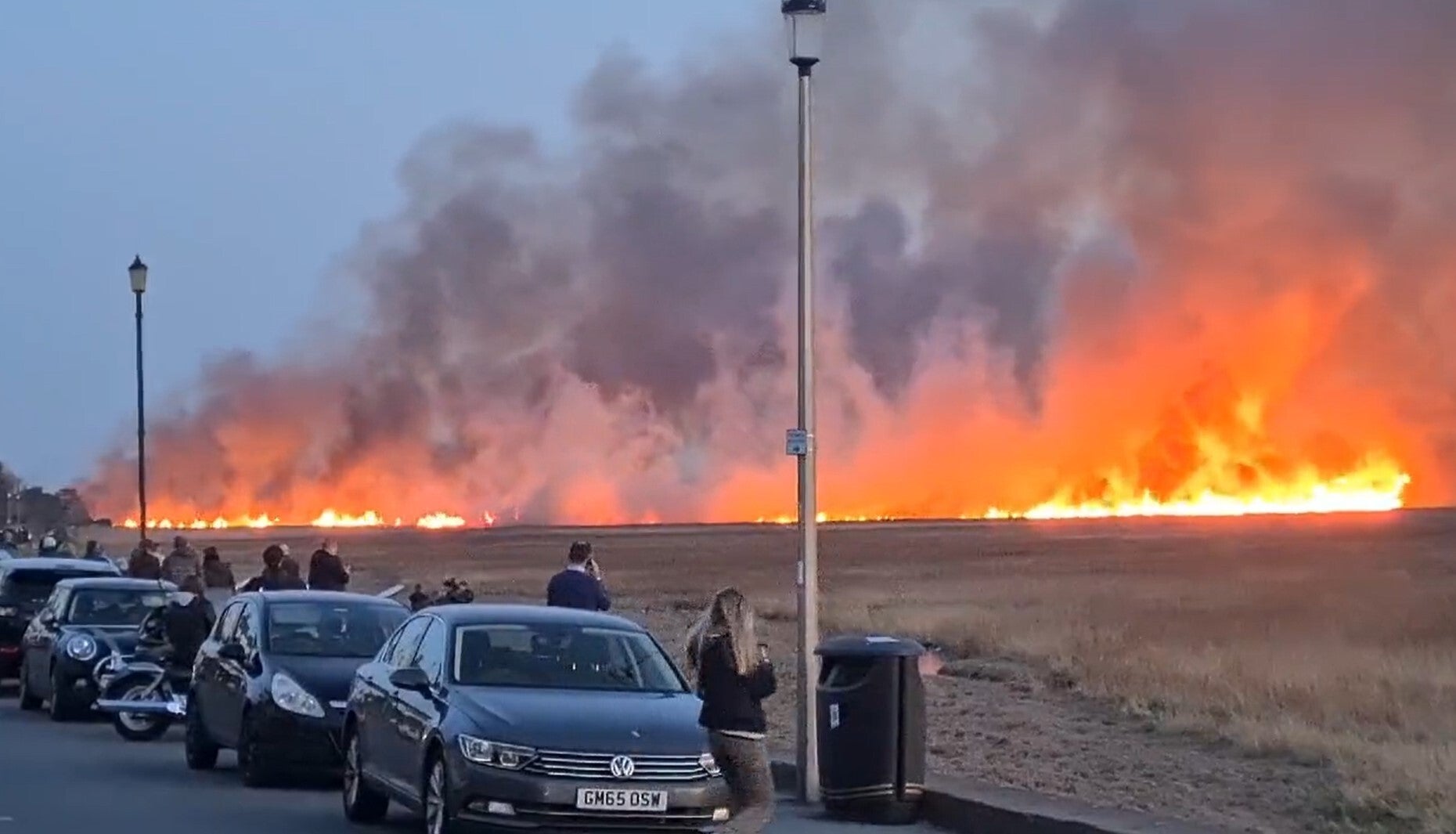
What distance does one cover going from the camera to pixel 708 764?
13.3m

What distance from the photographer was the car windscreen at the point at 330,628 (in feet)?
61.0

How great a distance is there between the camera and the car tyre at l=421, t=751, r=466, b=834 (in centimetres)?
1331

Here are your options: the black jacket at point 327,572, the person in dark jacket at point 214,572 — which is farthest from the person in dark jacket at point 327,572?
the person in dark jacket at point 214,572

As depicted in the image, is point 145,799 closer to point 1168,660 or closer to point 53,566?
point 53,566

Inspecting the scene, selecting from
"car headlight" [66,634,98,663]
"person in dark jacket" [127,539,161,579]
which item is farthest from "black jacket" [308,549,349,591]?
"person in dark jacket" [127,539,161,579]

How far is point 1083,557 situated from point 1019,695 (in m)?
70.8

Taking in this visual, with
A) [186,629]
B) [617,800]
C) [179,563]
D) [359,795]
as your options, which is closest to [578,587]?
[186,629]

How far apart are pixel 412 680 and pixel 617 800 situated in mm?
1772

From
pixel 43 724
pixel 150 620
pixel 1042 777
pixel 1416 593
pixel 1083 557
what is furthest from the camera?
pixel 1083 557

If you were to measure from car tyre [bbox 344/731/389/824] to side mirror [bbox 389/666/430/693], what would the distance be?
61.7 inches

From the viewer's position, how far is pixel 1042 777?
1750 cm

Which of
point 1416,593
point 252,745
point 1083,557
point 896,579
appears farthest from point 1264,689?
point 1083,557

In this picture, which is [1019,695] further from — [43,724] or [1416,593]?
[1416,593]

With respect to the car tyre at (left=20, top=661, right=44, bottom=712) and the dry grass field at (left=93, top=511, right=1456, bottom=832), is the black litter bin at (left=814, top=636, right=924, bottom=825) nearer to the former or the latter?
the dry grass field at (left=93, top=511, right=1456, bottom=832)
